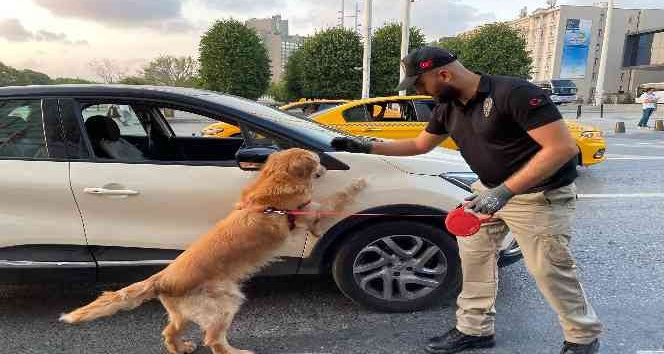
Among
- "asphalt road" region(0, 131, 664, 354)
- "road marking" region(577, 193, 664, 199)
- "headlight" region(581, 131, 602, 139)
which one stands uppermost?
"headlight" region(581, 131, 602, 139)

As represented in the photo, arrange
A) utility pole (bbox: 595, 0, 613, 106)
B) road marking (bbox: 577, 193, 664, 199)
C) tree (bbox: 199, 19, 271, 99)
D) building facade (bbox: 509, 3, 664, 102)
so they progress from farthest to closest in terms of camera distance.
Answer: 1. building facade (bbox: 509, 3, 664, 102)
2. utility pole (bbox: 595, 0, 613, 106)
3. tree (bbox: 199, 19, 271, 99)
4. road marking (bbox: 577, 193, 664, 199)

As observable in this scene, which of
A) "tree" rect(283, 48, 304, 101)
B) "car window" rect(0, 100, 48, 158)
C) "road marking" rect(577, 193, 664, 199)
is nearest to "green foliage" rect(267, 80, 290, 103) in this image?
"tree" rect(283, 48, 304, 101)

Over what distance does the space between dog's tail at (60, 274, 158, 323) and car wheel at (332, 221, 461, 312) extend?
112cm

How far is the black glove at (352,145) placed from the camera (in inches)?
106

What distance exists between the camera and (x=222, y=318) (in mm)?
2301

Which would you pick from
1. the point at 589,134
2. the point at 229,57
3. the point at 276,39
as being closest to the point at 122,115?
the point at 589,134

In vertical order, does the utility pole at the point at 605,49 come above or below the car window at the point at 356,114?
above

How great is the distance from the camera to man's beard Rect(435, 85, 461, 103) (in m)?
2.11

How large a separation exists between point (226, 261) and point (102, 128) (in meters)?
1.52

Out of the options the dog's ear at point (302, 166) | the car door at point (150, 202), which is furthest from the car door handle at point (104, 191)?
the dog's ear at point (302, 166)

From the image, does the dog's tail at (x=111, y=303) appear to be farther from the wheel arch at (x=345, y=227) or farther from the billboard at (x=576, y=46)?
the billboard at (x=576, y=46)

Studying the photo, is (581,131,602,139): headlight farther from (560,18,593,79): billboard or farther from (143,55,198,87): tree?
(560,18,593,79): billboard

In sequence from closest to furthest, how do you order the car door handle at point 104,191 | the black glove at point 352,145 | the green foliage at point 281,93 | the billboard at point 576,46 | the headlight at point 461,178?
1. the car door handle at point 104,191
2. the black glove at point 352,145
3. the headlight at point 461,178
4. the green foliage at point 281,93
5. the billboard at point 576,46

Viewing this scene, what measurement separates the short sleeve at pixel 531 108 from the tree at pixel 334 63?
87.2 ft
